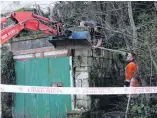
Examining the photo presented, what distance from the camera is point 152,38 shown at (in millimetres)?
7902

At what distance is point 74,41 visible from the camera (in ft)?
30.6

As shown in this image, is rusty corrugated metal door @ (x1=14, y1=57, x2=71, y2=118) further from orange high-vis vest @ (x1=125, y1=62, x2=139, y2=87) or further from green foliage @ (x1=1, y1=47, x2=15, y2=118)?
orange high-vis vest @ (x1=125, y1=62, x2=139, y2=87)

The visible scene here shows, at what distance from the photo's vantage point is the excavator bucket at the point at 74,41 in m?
8.85

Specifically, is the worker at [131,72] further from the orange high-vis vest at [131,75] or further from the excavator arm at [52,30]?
the excavator arm at [52,30]

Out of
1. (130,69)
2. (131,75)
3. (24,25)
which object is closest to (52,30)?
(24,25)

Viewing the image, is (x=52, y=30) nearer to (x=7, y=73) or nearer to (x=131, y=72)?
(x=131, y=72)

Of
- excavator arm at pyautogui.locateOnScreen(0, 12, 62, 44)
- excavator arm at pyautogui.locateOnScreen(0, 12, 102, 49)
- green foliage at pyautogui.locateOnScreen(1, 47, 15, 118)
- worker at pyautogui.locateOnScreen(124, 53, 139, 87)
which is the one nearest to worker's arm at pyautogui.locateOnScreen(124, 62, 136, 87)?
worker at pyautogui.locateOnScreen(124, 53, 139, 87)

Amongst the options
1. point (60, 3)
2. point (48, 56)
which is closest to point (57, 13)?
point (60, 3)

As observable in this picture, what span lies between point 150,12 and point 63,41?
3.39 meters

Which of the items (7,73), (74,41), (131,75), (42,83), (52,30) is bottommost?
(42,83)

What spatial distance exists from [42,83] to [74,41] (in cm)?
175

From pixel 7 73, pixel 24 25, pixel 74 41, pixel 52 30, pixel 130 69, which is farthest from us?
pixel 7 73

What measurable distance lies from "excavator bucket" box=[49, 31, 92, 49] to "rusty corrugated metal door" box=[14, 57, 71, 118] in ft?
1.33

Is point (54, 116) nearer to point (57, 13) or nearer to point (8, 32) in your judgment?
point (8, 32)
